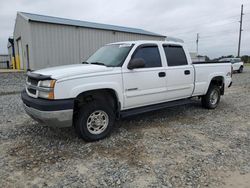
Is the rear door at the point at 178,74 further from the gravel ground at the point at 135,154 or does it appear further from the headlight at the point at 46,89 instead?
the headlight at the point at 46,89

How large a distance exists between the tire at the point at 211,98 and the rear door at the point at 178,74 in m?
1.04

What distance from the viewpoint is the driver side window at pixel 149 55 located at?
4.90 metres

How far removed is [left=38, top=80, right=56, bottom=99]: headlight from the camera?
3.69 m

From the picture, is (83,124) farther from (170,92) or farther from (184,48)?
(184,48)

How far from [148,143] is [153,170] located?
38.9 inches

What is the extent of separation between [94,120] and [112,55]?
1.55m

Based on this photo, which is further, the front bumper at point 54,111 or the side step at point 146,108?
the side step at point 146,108

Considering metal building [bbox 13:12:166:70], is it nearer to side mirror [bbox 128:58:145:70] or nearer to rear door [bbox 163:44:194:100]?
rear door [bbox 163:44:194:100]

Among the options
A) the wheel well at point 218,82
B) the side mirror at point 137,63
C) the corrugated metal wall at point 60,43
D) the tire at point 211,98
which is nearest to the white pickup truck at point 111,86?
the side mirror at point 137,63

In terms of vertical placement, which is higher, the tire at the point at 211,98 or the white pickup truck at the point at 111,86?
the white pickup truck at the point at 111,86

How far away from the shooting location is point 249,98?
8.70 meters

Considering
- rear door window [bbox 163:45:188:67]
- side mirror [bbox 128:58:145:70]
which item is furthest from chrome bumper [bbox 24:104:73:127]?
rear door window [bbox 163:45:188:67]

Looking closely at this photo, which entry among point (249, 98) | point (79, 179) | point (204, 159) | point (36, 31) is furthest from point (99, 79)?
point (36, 31)

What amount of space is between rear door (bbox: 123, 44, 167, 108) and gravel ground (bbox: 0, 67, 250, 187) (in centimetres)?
68
